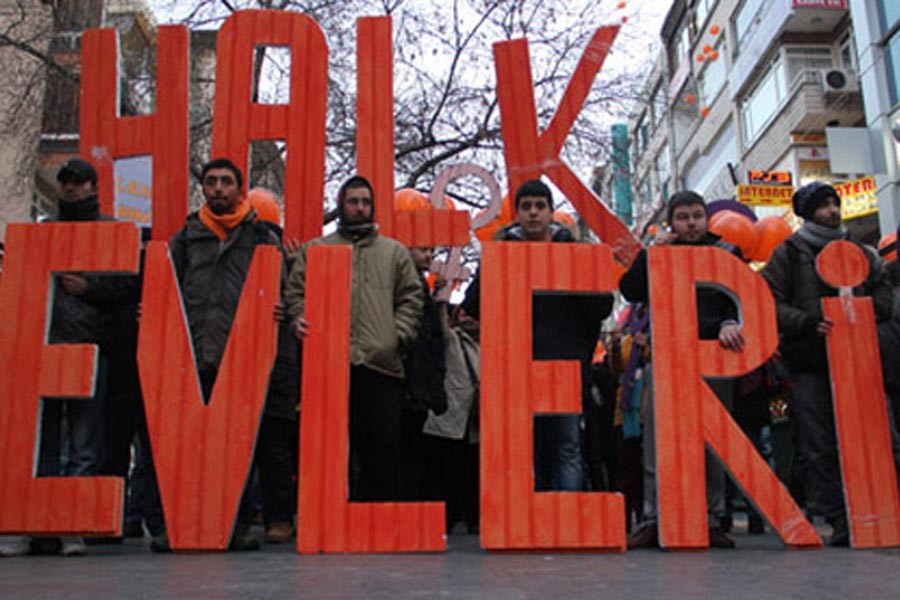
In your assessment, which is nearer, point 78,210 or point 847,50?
point 78,210

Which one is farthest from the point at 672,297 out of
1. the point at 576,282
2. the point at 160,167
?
the point at 160,167

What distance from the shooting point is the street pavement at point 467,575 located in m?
2.48

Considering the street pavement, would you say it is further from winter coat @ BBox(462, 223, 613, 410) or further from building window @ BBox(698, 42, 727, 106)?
building window @ BBox(698, 42, 727, 106)

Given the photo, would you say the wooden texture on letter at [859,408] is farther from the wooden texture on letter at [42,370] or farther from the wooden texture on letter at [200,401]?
the wooden texture on letter at [42,370]

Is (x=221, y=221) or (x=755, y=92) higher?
(x=755, y=92)

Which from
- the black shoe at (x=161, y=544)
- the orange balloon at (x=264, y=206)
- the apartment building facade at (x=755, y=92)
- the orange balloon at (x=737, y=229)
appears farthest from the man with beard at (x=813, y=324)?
the apartment building facade at (x=755, y=92)

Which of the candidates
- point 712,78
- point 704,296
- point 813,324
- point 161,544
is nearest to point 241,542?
point 161,544

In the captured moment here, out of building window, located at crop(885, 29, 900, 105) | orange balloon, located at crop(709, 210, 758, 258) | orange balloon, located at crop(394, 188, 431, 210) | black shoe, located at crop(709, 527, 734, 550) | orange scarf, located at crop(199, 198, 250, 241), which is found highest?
building window, located at crop(885, 29, 900, 105)

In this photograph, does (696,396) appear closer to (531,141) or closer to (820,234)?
(820,234)

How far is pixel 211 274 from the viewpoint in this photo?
416cm

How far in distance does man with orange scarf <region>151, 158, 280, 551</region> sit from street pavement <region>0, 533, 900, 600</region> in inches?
34.5

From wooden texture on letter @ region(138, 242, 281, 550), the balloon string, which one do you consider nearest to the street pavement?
wooden texture on letter @ region(138, 242, 281, 550)

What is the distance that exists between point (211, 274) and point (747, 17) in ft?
73.9

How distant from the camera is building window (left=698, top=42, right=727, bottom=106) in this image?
26031 millimetres
